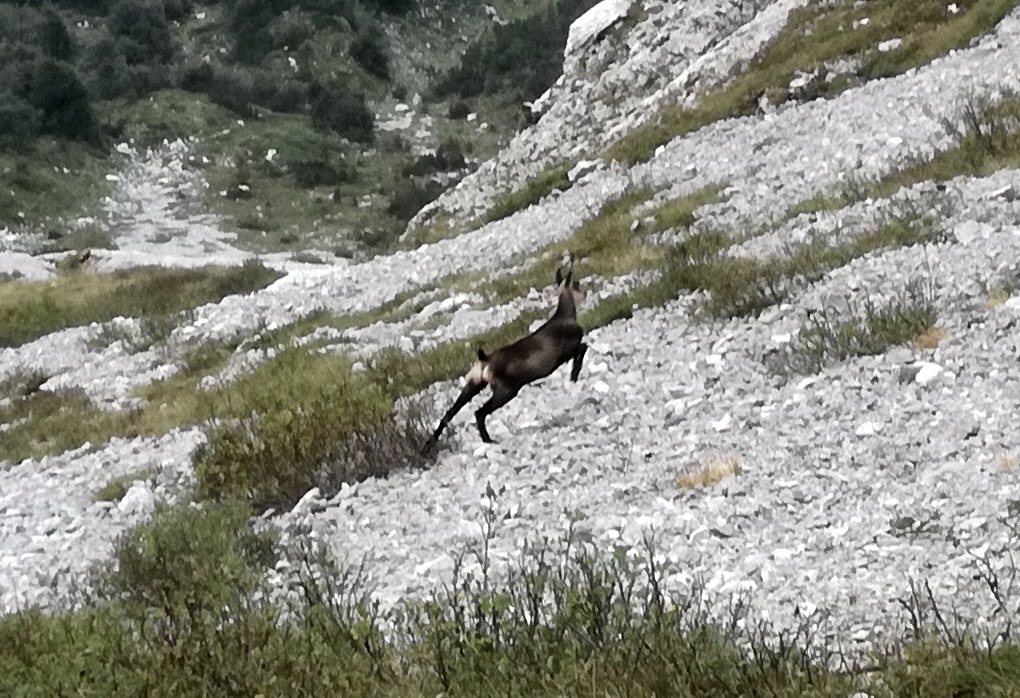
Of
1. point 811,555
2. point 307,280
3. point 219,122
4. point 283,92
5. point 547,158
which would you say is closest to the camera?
point 811,555

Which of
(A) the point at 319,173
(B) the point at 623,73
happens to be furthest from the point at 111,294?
(A) the point at 319,173

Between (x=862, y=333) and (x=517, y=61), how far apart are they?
220 feet

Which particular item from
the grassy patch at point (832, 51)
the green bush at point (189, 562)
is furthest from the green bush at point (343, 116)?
the green bush at point (189, 562)

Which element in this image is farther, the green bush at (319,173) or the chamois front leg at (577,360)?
the green bush at (319,173)

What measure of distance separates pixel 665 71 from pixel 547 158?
16.1 ft

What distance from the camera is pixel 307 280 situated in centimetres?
2344

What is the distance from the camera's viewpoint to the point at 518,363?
8375mm

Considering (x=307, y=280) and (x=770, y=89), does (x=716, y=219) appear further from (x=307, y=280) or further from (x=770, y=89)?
(x=307, y=280)

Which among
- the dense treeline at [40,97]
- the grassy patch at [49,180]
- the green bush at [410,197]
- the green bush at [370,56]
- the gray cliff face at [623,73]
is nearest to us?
the gray cliff face at [623,73]

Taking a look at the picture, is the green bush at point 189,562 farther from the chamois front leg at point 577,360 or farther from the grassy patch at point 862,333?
the grassy patch at point 862,333

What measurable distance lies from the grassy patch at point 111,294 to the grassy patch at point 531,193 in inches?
293

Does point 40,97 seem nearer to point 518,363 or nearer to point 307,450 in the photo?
point 307,450

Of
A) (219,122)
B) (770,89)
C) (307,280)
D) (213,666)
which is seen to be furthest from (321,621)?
(219,122)

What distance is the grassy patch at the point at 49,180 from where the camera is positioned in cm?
4991
